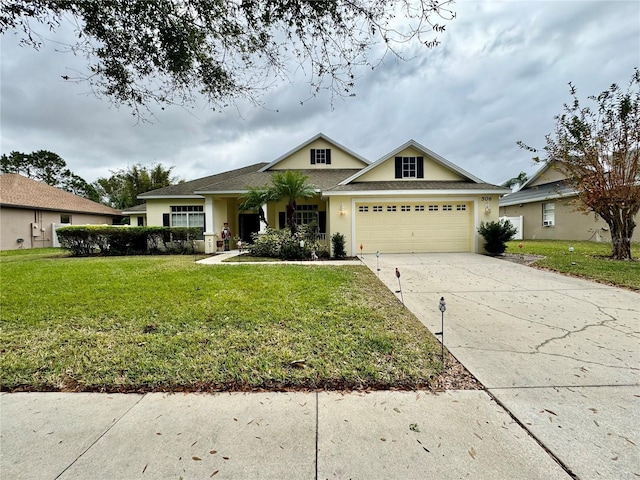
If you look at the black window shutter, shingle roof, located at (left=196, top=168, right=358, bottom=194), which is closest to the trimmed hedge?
shingle roof, located at (left=196, top=168, right=358, bottom=194)

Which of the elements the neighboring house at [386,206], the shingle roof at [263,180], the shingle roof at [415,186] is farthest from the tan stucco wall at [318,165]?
the shingle roof at [415,186]

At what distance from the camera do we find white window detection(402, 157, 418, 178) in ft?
45.5

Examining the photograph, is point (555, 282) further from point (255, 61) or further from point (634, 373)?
point (255, 61)

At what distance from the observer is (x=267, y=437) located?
211 cm

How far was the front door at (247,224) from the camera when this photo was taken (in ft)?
54.3

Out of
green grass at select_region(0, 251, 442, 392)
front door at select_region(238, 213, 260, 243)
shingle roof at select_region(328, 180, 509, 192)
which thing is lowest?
green grass at select_region(0, 251, 442, 392)

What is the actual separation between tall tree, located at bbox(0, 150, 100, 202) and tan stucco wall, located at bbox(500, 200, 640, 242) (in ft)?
163

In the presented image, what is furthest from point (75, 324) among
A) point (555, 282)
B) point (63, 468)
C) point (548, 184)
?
point (548, 184)

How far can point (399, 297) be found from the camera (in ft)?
19.1

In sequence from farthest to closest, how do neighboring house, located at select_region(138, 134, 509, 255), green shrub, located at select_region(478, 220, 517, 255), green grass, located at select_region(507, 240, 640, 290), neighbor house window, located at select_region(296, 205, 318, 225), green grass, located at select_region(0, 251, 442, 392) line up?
1. neighbor house window, located at select_region(296, 205, 318, 225)
2. neighboring house, located at select_region(138, 134, 509, 255)
3. green shrub, located at select_region(478, 220, 517, 255)
4. green grass, located at select_region(507, 240, 640, 290)
5. green grass, located at select_region(0, 251, 442, 392)

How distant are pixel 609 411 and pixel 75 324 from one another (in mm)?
6354

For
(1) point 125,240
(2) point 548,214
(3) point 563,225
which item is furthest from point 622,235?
(1) point 125,240

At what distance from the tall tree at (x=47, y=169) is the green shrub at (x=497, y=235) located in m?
47.0

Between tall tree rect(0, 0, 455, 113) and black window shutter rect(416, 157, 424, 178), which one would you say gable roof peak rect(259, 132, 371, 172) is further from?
tall tree rect(0, 0, 455, 113)
